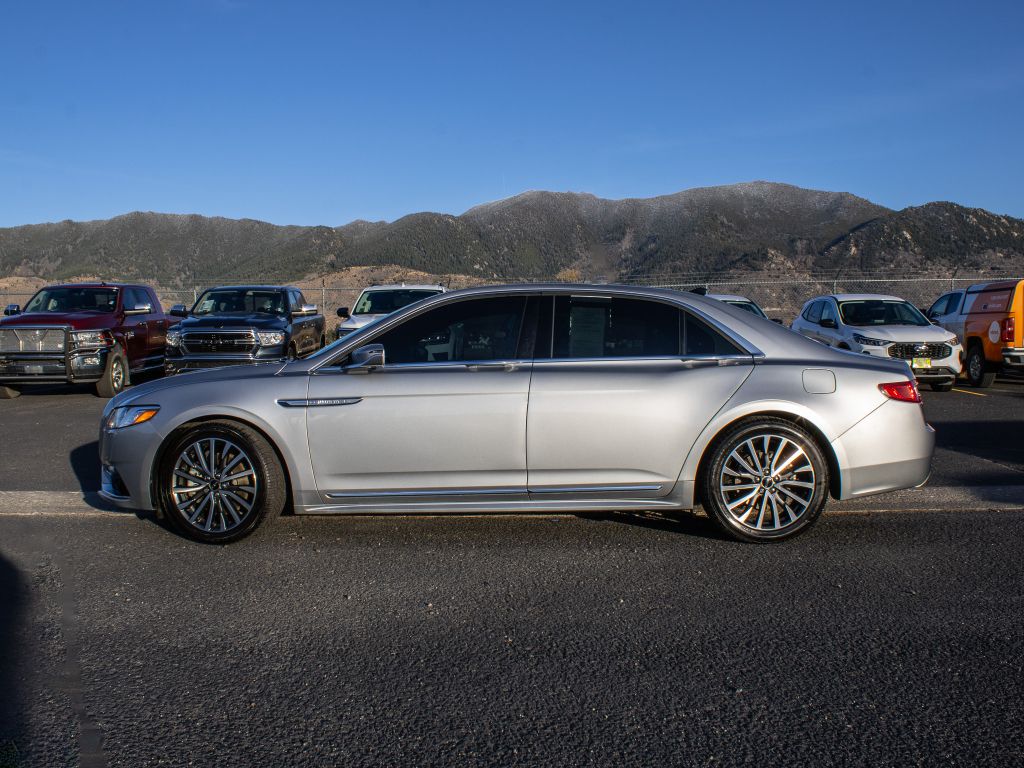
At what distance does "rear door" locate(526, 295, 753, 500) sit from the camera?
5.01 m

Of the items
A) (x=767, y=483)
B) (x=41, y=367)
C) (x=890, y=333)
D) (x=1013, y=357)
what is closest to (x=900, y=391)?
(x=767, y=483)

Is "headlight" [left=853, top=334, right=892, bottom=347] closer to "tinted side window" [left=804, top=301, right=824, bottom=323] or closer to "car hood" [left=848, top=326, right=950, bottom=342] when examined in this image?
"car hood" [left=848, top=326, right=950, bottom=342]

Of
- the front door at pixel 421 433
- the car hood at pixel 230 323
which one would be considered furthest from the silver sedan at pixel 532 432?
the car hood at pixel 230 323

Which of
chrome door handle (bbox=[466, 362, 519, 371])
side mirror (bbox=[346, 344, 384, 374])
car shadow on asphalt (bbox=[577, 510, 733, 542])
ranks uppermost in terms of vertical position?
side mirror (bbox=[346, 344, 384, 374])

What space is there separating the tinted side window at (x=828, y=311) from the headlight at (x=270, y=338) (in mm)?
9419

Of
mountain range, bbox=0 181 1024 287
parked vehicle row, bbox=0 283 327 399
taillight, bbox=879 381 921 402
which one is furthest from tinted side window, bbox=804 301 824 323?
mountain range, bbox=0 181 1024 287

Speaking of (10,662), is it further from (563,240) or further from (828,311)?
(563,240)

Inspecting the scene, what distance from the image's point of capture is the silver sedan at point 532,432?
198 inches

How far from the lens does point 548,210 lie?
400ft

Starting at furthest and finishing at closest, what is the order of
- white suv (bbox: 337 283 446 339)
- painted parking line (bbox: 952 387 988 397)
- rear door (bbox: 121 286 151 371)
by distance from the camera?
white suv (bbox: 337 283 446 339), rear door (bbox: 121 286 151 371), painted parking line (bbox: 952 387 988 397)

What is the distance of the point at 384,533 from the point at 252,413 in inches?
44.4

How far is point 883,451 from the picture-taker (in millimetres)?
5145

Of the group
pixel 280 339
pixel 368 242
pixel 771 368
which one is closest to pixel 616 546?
pixel 771 368

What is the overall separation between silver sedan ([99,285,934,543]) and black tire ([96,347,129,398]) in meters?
8.64
